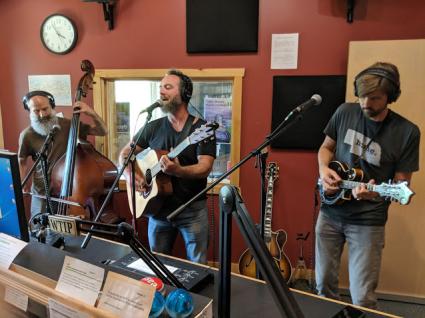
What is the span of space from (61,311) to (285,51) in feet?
7.49

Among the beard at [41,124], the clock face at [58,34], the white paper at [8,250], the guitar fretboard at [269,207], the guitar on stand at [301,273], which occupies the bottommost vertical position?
the guitar on stand at [301,273]

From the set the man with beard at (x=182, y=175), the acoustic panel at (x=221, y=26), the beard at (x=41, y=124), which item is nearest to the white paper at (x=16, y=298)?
the man with beard at (x=182, y=175)

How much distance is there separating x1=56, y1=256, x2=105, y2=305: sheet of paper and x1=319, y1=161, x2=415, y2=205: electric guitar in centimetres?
124

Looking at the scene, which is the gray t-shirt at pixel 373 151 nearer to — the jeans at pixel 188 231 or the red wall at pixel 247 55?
the jeans at pixel 188 231

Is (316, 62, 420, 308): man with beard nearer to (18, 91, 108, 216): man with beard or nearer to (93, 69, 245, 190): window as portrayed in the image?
(93, 69, 245, 190): window

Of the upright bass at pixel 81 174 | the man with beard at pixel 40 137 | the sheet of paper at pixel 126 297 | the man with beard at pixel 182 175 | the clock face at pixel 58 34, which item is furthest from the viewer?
the clock face at pixel 58 34

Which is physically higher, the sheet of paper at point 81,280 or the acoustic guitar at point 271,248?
the sheet of paper at point 81,280

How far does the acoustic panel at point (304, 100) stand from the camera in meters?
2.47

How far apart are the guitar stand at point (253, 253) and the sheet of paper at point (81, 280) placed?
0.83ft

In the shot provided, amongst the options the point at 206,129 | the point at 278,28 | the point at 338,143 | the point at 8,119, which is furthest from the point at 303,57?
the point at 8,119

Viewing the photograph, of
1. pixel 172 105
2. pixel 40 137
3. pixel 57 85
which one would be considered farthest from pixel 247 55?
pixel 57 85

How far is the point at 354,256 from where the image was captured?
1.63 metres

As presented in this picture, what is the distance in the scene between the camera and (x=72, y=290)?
736mm

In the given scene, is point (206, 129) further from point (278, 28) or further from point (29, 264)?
point (278, 28)
